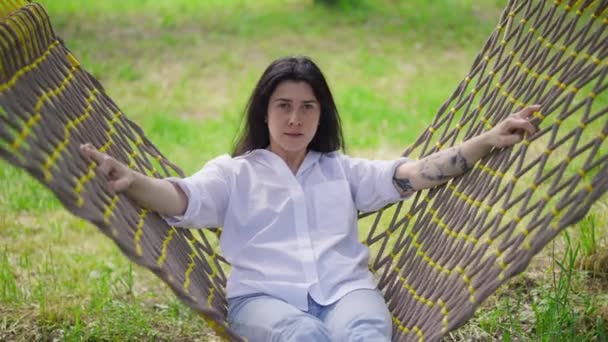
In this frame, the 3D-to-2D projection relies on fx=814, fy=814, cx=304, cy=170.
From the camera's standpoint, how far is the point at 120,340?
108 inches

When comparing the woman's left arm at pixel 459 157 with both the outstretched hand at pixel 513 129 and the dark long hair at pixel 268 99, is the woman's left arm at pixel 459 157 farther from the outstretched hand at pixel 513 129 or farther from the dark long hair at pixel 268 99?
Result: the dark long hair at pixel 268 99

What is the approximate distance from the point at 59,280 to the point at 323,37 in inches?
185

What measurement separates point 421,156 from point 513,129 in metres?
0.41

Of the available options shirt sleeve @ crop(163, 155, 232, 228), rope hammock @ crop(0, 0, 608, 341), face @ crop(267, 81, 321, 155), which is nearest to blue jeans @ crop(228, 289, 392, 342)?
rope hammock @ crop(0, 0, 608, 341)

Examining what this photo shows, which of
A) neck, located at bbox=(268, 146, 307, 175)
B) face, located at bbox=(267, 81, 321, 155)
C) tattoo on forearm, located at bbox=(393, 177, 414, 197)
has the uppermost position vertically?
face, located at bbox=(267, 81, 321, 155)

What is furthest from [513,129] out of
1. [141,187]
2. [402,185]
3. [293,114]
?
[141,187]

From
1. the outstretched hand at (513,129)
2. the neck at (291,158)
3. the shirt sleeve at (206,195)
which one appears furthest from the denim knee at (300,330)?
the outstretched hand at (513,129)

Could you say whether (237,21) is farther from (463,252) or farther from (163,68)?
(463,252)

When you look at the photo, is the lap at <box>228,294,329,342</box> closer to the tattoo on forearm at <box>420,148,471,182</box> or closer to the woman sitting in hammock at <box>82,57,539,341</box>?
the woman sitting in hammock at <box>82,57,539,341</box>

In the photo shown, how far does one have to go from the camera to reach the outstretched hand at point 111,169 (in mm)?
2100

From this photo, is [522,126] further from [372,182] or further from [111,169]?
[111,169]

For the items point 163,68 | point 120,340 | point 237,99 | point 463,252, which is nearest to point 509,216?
point 463,252

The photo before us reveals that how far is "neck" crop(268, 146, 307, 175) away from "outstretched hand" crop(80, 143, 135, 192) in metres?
0.53

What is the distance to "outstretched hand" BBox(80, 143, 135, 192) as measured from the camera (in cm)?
210
